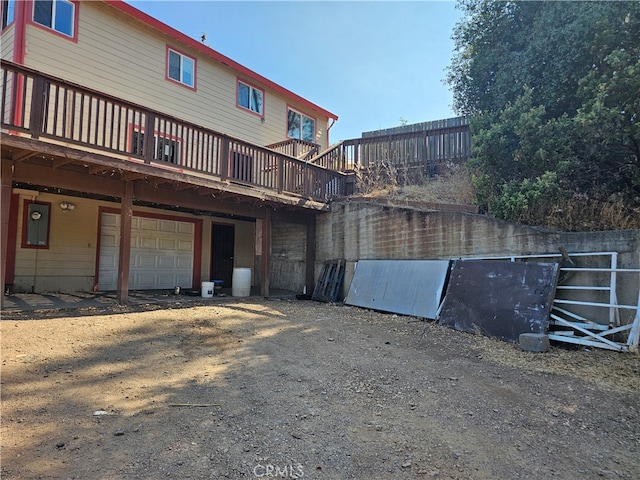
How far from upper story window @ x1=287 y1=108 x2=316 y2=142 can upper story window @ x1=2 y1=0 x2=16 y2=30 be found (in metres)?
7.93

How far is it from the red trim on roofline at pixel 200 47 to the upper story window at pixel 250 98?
34 centimetres

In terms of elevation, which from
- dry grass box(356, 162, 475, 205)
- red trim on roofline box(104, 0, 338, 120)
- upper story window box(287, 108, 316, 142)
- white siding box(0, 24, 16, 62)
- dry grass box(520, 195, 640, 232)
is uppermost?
red trim on roofline box(104, 0, 338, 120)

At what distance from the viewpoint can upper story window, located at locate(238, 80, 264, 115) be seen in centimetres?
1196

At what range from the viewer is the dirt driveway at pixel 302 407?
2277mm

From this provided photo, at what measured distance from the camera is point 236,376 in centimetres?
380

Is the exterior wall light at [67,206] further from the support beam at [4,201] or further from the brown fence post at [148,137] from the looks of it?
the brown fence post at [148,137]

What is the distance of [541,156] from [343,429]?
5813mm

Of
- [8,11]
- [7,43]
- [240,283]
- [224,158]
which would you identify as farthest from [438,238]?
[8,11]

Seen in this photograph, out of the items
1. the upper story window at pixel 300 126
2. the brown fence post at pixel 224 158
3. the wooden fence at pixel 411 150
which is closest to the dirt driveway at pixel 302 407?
the brown fence post at pixel 224 158

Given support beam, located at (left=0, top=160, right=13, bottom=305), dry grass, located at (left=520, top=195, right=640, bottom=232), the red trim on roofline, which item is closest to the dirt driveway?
support beam, located at (left=0, top=160, right=13, bottom=305)

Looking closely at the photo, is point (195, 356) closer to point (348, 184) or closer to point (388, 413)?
point (388, 413)

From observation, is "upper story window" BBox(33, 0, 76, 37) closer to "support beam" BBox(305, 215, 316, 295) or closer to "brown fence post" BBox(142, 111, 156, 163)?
"brown fence post" BBox(142, 111, 156, 163)

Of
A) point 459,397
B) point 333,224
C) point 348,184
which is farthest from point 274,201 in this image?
point 459,397

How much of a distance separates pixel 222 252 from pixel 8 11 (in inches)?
305
